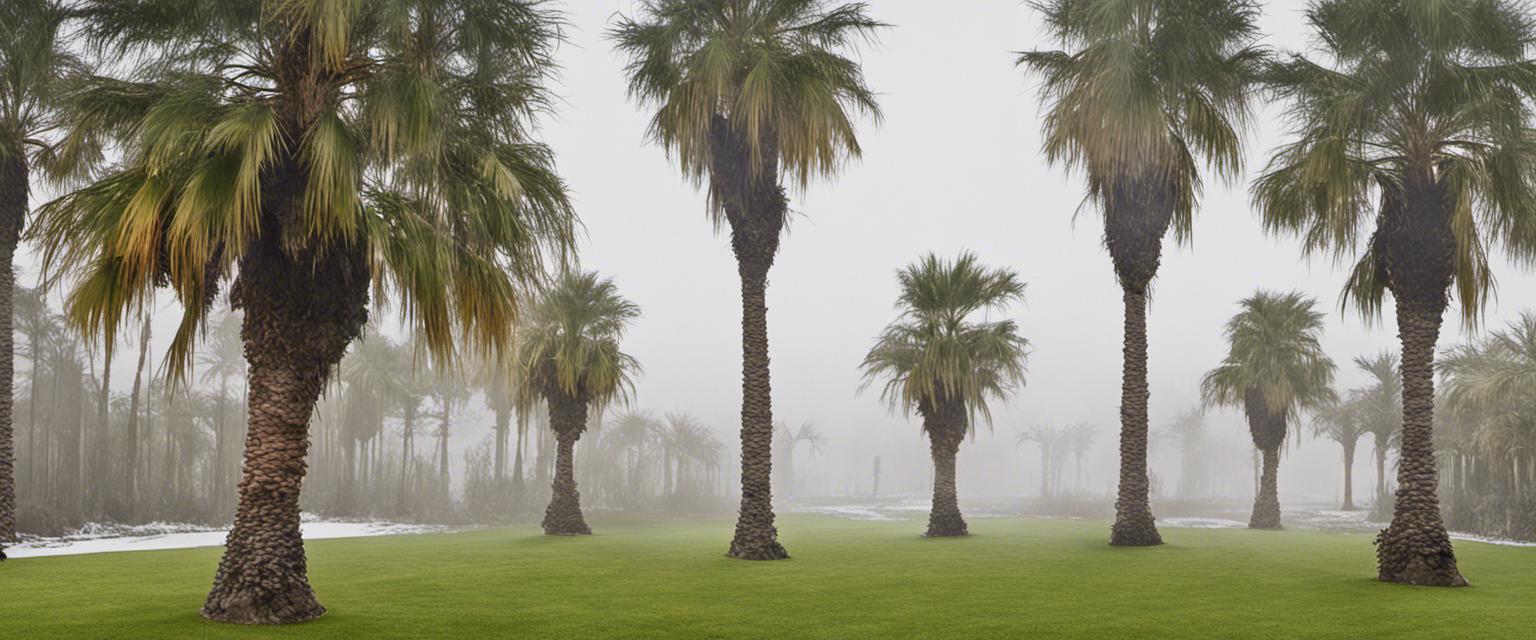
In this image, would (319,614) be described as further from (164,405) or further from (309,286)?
(164,405)

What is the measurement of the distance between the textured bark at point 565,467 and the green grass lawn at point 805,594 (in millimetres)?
7380

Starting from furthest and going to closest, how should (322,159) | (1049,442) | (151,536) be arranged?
(1049,442) < (151,536) < (322,159)

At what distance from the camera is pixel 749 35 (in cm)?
2202

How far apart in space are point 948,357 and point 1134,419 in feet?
Answer: 20.4

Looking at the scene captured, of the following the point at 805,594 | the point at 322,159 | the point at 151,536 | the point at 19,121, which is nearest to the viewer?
the point at 322,159

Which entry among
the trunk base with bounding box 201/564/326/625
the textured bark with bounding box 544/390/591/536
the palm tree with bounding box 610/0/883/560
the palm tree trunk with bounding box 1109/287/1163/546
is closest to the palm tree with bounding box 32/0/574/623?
the trunk base with bounding box 201/564/326/625

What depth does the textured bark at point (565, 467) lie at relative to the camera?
1252 inches

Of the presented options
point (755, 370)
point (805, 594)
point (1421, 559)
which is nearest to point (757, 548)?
point (755, 370)

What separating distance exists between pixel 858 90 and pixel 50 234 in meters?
15.0

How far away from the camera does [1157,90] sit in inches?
905

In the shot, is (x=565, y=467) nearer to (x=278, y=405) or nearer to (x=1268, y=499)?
(x=278, y=405)

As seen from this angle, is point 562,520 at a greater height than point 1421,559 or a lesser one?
lesser

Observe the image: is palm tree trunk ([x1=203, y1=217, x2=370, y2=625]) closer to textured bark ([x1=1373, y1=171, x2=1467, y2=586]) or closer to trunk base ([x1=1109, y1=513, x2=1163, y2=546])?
textured bark ([x1=1373, y1=171, x2=1467, y2=586])

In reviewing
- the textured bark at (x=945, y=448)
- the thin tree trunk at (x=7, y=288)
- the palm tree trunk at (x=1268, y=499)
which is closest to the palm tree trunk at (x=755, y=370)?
the textured bark at (x=945, y=448)
